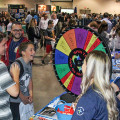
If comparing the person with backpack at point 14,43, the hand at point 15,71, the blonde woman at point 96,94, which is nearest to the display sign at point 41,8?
the person with backpack at point 14,43

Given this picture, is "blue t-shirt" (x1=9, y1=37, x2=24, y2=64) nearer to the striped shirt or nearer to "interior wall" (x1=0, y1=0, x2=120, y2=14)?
the striped shirt

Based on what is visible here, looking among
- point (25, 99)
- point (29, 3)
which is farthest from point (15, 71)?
point (29, 3)

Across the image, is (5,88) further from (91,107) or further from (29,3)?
(29,3)

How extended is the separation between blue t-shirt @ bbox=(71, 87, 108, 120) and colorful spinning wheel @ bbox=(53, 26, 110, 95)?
0.60 metres

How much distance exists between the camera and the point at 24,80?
2201 millimetres

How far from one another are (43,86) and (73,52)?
3227mm

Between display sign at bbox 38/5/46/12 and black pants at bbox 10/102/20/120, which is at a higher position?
display sign at bbox 38/5/46/12

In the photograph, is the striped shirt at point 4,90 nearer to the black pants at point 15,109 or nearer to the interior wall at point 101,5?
the black pants at point 15,109

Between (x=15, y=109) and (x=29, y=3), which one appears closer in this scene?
(x=15, y=109)

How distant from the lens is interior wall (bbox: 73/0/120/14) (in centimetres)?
2294

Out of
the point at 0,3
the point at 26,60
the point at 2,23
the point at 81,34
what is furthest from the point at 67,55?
the point at 0,3

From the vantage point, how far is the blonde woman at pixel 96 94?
1242mm

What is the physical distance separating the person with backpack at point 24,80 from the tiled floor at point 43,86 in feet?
5.31

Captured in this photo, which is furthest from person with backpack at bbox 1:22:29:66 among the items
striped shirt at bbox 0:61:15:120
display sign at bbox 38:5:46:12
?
display sign at bbox 38:5:46:12
